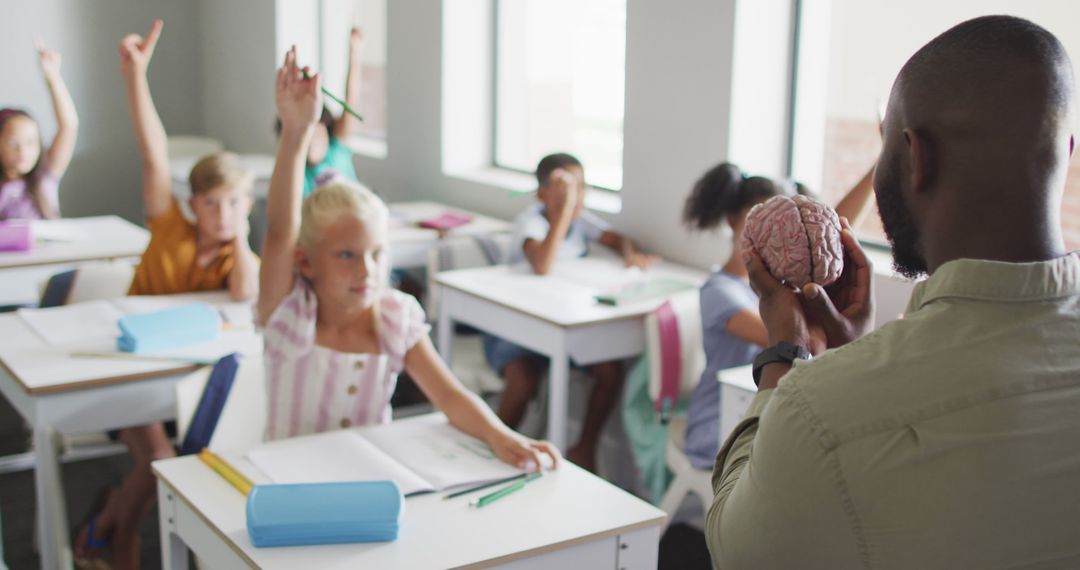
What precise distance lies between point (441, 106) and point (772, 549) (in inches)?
169

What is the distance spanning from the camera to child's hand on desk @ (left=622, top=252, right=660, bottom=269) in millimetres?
3846

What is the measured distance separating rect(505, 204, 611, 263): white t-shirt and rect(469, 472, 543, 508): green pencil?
6.43 ft

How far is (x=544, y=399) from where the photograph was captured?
370cm

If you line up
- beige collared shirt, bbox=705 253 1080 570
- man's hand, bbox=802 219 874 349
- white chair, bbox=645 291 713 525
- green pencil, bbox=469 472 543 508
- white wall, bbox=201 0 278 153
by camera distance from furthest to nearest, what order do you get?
1. white wall, bbox=201 0 278 153
2. white chair, bbox=645 291 713 525
3. green pencil, bbox=469 472 543 508
4. man's hand, bbox=802 219 874 349
5. beige collared shirt, bbox=705 253 1080 570

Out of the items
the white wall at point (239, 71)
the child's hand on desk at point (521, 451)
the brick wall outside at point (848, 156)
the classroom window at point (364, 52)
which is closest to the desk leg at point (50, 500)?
the child's hand on desk at point (521, 451)

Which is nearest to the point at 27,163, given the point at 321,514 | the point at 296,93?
the point at 296,93

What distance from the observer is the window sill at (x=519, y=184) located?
4.31 metres

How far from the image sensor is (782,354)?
1.13 m

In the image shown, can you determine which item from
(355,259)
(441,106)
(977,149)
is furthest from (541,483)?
(441,106)

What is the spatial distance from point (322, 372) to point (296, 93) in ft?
1.85

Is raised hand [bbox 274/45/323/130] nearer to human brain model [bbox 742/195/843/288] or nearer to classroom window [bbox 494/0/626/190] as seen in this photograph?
human brain model [bbox 742/195/843/288]

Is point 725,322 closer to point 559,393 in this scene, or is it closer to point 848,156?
point 559,393

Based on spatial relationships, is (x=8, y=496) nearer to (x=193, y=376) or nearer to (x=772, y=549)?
(x=193, y=376)

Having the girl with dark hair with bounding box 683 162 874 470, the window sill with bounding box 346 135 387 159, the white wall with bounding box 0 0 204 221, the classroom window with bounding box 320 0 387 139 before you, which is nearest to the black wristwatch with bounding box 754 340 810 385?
the girl with dark hair with bounding box 683 162 874 470
